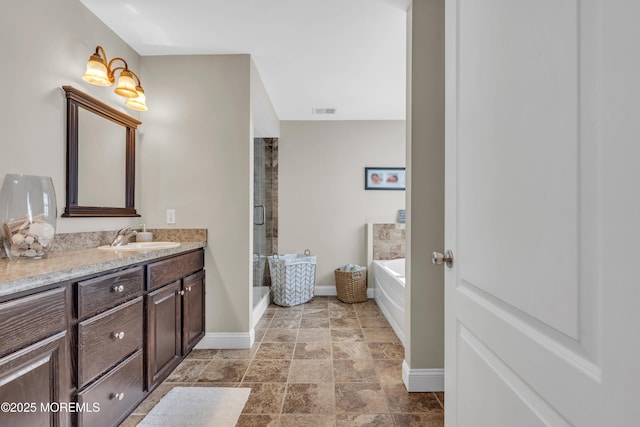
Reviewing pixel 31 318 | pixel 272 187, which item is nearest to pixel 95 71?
pixel 31 318

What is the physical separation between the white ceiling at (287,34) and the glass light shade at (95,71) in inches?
17.3

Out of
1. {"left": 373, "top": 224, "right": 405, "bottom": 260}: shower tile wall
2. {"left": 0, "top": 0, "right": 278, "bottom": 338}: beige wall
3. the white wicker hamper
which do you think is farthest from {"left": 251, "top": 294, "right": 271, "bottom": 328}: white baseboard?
{"left": 373, "top": 224, "right": 405, "bottom": 260}: shower tile wall

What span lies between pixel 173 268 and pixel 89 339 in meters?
0.77

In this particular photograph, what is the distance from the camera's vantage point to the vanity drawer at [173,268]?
1.78 metres

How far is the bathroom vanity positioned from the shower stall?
179cm

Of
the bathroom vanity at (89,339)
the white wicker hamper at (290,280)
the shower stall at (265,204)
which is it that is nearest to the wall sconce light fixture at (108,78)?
the bathroom vanity at (89,339)

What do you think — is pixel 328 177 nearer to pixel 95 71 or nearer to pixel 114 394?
pixel 95 71

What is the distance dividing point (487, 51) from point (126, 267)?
1.77 m

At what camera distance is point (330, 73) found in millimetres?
2922

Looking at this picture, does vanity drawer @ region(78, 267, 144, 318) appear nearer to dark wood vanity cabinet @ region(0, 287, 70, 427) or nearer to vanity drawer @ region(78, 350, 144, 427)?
dark wood vanity cabinet @ region(0, 287, 70, 427)

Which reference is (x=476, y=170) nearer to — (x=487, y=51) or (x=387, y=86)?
(x=487, y=51)

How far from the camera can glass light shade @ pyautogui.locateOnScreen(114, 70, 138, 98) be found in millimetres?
2068

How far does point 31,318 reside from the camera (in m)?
1.02

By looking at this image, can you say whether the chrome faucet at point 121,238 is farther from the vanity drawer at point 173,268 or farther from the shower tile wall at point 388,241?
the shower tile wall at point 388,241
